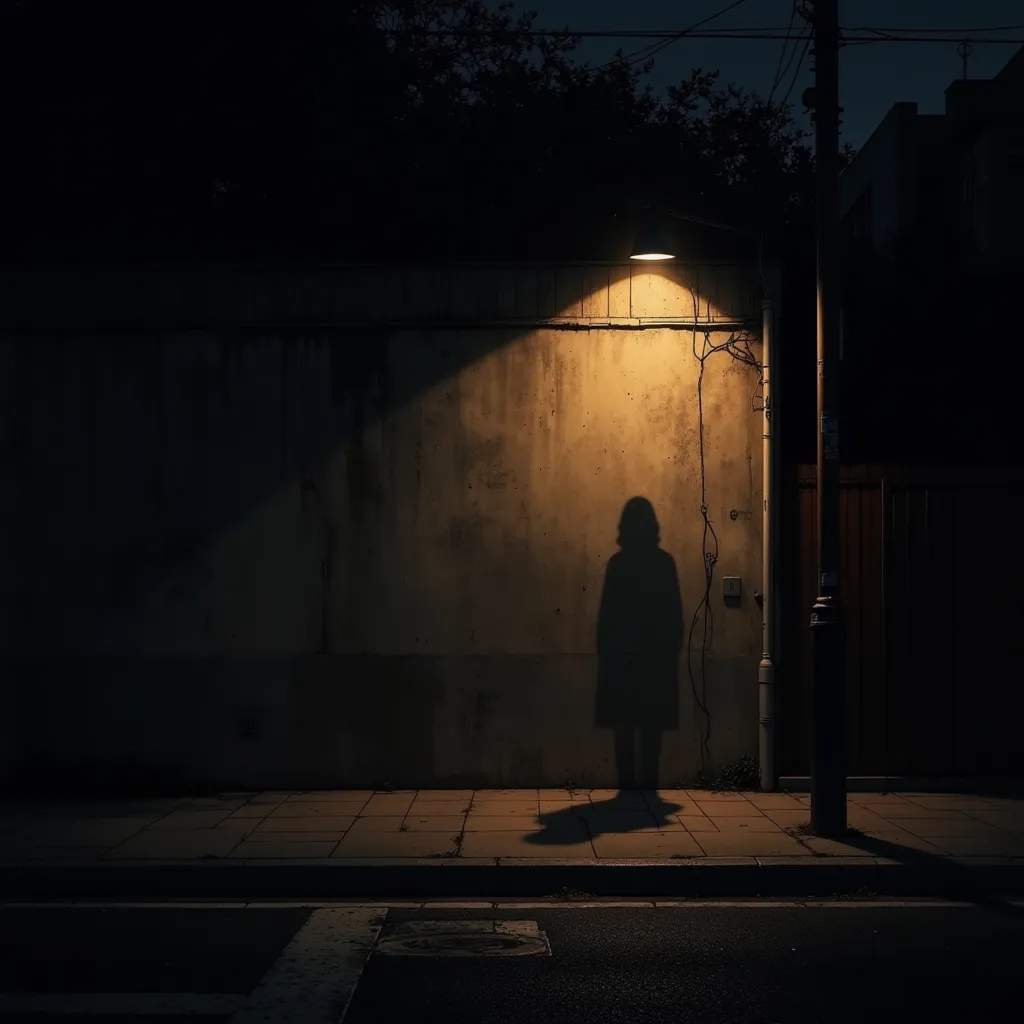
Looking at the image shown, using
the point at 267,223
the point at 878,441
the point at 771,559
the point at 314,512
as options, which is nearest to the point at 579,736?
the point at 771,559

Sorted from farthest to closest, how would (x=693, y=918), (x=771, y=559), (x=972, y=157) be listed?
(x=972, y=157) < (x=771, y=559) < (x=693, y=918)

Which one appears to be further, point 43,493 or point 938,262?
point 938,262

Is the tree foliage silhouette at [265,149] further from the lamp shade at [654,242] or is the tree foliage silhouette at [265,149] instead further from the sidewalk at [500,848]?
the sidewalk at [500,848]

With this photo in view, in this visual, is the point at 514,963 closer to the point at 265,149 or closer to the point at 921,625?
the point at 921,625

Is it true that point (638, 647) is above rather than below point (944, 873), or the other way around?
above

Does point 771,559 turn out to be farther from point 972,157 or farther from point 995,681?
point 972,157

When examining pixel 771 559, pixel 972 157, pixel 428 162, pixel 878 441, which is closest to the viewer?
pixel 771 559

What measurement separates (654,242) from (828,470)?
7.51 feet

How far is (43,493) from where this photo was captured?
9.80 m

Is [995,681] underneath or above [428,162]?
underneath

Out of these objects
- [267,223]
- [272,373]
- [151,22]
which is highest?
[151,22]

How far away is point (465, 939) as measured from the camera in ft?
20.9

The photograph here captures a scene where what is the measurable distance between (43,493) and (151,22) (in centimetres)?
964

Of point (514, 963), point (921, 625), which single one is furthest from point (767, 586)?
point (514, 963)
